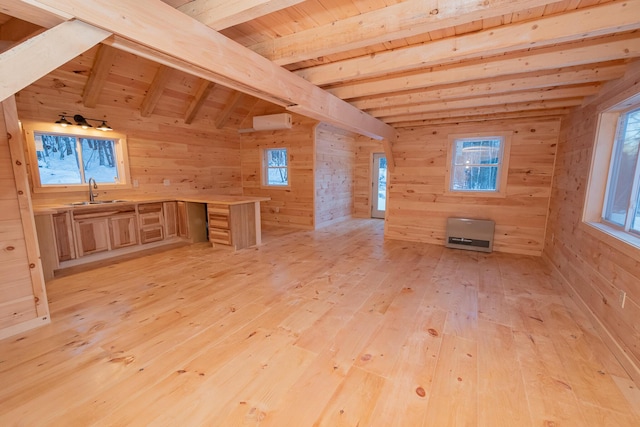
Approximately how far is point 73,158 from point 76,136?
0.34 m

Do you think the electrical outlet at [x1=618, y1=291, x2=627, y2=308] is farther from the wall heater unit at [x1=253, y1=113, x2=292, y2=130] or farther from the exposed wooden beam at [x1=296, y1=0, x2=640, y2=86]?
the wall heater unit at [x1=253, y1=113, x2=292, y2=130]

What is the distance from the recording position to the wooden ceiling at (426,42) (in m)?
1.60

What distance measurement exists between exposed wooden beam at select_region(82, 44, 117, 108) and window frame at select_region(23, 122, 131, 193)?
1.50 ft

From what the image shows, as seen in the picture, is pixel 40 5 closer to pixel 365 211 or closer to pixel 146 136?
pixel 146 136

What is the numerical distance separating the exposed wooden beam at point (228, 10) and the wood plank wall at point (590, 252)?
2.81 meters

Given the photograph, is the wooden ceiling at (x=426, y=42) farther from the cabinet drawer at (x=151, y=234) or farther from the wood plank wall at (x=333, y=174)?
the wood plank wall at (x=333, y=174)

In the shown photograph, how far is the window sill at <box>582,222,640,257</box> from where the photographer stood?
196 centimetres

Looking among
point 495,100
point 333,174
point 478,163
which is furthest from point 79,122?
point 478,163

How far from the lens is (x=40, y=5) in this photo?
114 cm

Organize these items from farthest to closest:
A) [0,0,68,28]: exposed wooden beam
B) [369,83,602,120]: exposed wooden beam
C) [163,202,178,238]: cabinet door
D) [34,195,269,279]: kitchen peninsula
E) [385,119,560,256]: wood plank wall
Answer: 1. [163,202,178,238]: cabinet door
2. [385,119,560,256]: wood plank wall
3. [34,195,269,279]: kitchen peninsula
4. [369,83,602,120]: exposed wooden beam
5. [0,0,68,28]: exposed wooden beam

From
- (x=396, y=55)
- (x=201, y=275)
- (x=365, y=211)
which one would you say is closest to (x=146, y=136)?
(x=201, y=275)

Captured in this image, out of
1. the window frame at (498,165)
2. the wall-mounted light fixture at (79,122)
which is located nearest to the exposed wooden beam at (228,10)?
the wall-mounted light fixture at (79,122)

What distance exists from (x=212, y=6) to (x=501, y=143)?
457 cm

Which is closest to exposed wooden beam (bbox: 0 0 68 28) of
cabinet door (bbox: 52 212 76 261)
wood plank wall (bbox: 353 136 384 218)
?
cabinet door (bbox: 52 212 76 261)
